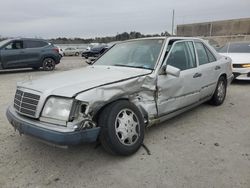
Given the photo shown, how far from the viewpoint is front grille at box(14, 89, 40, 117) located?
10.7 feet

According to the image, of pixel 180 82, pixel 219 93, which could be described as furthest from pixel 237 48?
pixel 180 82

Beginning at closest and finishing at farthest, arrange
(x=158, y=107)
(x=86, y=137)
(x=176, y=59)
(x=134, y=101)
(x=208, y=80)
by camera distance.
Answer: (x=86, y=137)
(x=134, y=101)
(x=158, y=107)
(x=176, y=59)
(x=208, y=80)

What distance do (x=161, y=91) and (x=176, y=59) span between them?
761 mm

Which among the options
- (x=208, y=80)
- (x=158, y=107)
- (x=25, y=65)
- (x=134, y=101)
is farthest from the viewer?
(x=25, y=65)

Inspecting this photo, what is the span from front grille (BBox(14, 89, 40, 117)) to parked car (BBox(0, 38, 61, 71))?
967 centimetres

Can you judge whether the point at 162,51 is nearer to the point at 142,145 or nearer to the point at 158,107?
the point at 158,107

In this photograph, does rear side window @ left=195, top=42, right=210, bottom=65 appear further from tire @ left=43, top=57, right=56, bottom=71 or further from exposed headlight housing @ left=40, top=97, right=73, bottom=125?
tire @ left=43, top=57, right=56, bottom=71

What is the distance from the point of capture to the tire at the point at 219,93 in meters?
5.90

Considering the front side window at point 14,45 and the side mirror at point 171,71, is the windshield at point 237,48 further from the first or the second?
the front side window at point 14,45

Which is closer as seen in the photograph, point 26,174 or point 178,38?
point 26,174

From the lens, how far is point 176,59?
14.8 feet

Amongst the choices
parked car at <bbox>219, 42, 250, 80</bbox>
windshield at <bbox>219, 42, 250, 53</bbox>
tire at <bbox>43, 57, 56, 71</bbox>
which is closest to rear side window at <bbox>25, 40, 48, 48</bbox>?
tire at <bbox>43, 57, 56, 71</bbox>

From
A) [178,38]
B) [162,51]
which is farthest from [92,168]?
[178,38]

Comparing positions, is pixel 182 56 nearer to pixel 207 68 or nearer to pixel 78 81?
pixel 207 68
